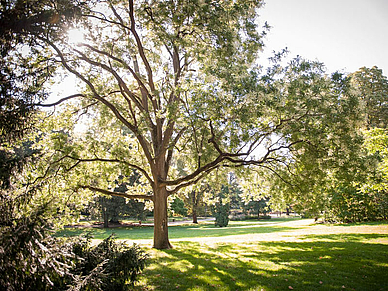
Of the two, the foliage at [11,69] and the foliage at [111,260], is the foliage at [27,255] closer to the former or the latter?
the foliage at [111,260]

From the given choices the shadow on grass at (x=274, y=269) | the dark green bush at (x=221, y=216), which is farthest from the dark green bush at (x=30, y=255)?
the dark green bush at (x=221, y=216)

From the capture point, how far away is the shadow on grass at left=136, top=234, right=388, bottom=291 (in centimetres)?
659

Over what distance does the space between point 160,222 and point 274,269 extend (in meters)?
6.28

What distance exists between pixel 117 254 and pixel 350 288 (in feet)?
19.6

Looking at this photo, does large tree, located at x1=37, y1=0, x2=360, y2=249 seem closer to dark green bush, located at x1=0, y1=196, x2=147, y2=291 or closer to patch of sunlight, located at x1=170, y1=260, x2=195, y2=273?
patch of sunlight, located at x1=170, y1=260, x2=195, y2=273

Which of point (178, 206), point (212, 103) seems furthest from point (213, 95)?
point (178, 206)

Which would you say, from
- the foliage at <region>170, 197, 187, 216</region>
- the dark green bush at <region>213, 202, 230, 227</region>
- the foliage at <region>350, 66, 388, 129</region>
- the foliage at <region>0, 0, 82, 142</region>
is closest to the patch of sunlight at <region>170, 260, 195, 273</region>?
the foliage at <region>0, 0, 82, 142</region>

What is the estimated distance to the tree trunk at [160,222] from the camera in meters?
12.4

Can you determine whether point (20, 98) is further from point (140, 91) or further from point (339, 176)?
point (339, 176)

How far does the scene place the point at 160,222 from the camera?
12477mm

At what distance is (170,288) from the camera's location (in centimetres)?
651

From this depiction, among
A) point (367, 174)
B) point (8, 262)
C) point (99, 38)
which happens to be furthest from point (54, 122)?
point (367, 174)

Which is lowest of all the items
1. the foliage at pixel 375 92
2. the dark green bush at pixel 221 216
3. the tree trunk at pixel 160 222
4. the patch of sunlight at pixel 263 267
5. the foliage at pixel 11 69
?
the dark green bush at pixel 221 216

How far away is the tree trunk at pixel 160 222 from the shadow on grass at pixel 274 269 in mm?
1120
